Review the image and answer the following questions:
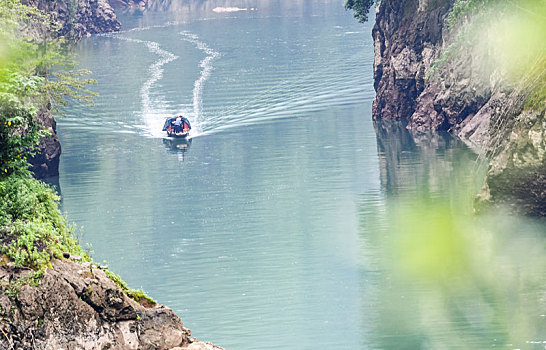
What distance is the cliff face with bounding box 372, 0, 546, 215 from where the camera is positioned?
1884 inches

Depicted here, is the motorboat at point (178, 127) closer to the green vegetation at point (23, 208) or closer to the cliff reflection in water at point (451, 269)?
the cliff reflection in water at point (451, 269)

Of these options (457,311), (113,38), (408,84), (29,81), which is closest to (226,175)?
(408,84)

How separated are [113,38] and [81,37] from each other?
796 cm

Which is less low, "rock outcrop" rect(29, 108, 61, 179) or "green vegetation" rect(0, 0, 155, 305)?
"green vegetation" rect(0, 0, 155, 305)

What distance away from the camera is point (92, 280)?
21484 mm

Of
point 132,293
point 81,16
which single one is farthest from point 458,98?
point 81,16

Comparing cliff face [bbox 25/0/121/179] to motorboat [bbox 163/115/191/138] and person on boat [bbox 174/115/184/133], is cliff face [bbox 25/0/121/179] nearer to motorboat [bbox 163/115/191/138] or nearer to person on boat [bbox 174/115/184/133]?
motorboat [bbox 163/115/191/138]

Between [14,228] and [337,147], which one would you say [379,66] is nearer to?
[337,147]

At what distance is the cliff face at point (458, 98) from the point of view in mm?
47844

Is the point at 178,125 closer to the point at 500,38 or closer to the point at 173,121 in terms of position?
the point at 173,121

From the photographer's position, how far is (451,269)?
141 feet

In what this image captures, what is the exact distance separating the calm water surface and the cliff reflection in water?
11 centimetres

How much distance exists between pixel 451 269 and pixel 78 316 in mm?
25578

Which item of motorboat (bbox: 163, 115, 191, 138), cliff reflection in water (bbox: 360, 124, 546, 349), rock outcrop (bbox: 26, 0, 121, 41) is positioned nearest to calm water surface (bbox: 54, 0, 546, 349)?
cliff reflection in water (bbox: 360, 124, 546, 349)
